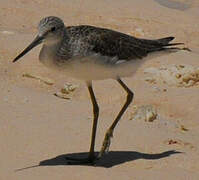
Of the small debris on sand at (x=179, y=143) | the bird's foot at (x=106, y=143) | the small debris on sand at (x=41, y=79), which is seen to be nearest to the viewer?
the bird's foot at (x=106, y=143)

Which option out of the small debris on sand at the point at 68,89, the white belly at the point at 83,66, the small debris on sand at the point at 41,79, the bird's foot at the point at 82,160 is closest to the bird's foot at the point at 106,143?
the bird's foot at the point at 82,160

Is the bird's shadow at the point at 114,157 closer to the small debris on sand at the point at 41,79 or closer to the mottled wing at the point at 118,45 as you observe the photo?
the mottled wing at the point at 118,45

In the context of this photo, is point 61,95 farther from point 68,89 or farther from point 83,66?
point 83,66

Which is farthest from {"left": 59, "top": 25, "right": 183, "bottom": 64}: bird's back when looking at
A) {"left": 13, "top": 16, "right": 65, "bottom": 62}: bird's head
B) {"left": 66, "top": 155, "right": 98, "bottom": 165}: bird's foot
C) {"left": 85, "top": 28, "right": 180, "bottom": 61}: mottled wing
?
{"left": 66, "top": 155, "right": 98, "bottom": 165}: bird's foot

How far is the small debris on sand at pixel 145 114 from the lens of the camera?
26.0ft

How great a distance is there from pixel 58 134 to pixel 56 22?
4.88 ft

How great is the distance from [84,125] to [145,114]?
98 centimetres

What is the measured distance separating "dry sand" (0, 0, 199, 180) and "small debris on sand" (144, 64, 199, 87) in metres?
0.06

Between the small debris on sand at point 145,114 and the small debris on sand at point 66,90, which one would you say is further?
the small debris on sand at point 66,90

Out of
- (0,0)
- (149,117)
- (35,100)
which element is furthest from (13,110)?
(0,0)

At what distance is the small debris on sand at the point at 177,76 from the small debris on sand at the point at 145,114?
50.9 inches

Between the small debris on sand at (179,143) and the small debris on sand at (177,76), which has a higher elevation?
the small debris on sand at (179,143)

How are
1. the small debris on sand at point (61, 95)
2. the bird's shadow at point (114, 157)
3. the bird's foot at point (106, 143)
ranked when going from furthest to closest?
the small debris on sand at point (61, 95), the bird's foot at point (106, 143), the bird's shadow at point (114, 157)

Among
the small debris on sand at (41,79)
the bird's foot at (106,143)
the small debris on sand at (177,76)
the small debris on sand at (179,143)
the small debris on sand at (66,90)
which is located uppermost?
the bird's foot at (106,143)
